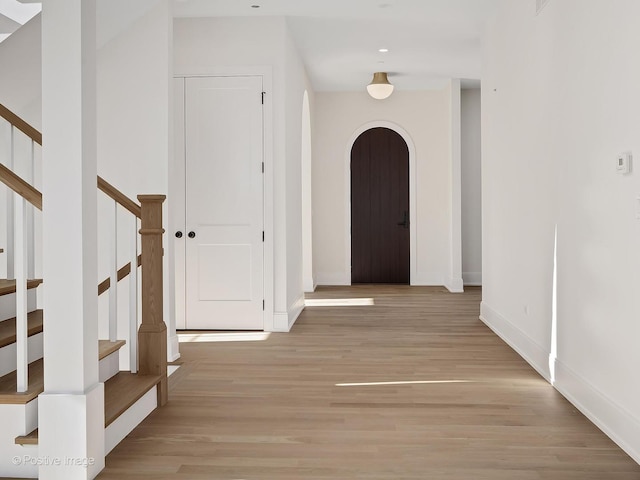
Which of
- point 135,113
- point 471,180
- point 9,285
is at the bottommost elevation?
point 9,285

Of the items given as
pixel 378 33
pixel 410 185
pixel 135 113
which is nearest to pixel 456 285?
pixel 410 185

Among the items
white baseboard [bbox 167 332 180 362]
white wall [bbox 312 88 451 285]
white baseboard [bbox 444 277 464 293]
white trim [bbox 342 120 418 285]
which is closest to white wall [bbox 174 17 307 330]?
white baseboard [bbox 167 332 180 362]

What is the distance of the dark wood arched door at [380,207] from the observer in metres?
9.90

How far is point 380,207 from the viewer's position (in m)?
9.96

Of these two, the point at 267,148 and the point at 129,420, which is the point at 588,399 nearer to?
the point at 129,420

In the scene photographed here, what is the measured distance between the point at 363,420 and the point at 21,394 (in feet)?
5.28

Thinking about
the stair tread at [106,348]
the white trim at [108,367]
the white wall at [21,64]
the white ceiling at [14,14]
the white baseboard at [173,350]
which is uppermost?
the white ceiling at [14,14]

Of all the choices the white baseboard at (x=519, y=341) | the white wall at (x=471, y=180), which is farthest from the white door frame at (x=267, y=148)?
the white wall at (x=471, y=180)

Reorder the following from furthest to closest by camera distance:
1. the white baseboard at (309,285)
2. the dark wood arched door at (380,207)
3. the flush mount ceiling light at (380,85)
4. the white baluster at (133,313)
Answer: the dark wood arched door at (380,207), the white baseboard at (309,285), the flush mount ceiling light at (380,85), the white baluster at (133,313)

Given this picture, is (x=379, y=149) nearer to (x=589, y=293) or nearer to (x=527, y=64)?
(x=527, y=64)

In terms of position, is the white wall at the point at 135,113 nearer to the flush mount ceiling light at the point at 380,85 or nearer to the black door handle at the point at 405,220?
the flush mount ceiling light at the point at 380,85

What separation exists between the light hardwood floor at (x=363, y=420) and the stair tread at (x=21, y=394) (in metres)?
0.43

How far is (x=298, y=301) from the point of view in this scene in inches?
280

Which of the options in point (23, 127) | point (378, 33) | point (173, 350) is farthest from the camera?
point (378, 33)
